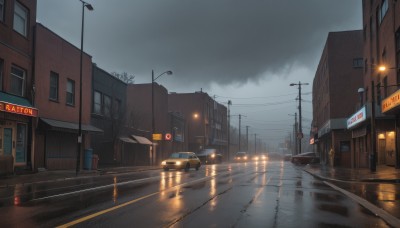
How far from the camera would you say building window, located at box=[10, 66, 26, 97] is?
24.2m

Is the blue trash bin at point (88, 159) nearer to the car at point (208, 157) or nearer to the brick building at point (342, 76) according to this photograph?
the car at point (208, 157)

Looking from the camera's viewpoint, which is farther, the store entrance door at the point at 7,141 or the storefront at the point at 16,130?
the store entrance door at the point at 7,141

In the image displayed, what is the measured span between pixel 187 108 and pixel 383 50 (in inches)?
2173

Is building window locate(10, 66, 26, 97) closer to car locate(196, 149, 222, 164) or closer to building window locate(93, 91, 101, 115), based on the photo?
building window locate(93, 91, 101, 115)

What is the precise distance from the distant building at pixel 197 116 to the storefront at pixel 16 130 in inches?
2042

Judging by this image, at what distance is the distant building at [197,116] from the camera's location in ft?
260

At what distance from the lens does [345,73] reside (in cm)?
4556

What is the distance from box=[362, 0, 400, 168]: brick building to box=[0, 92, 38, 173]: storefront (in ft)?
64.6

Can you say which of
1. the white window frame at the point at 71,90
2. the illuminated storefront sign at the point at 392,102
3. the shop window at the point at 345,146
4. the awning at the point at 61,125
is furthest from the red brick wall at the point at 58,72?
the shop window at the point at 345,146

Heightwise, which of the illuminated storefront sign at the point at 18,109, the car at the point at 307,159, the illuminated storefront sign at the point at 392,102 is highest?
the illuminated storefront sign at the point at 392,102

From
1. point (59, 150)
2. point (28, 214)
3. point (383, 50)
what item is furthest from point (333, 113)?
point (28, 214)

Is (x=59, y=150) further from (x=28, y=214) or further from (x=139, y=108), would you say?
(x=139, y=108)

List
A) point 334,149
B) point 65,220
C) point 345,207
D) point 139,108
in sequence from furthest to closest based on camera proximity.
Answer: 1. point 139,108
2. point 334,149
3. point 345,207
4. point 65,220

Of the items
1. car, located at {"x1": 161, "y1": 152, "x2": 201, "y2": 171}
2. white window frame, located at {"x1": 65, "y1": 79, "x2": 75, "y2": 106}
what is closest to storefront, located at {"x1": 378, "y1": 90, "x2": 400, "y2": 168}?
car, located at {"x1": 161, "y1": 152, "x2": 201, "y2": 171}
